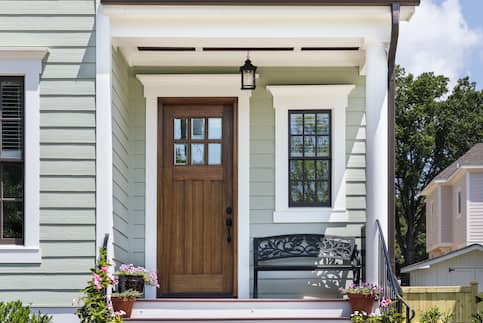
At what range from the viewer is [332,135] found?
34.6 ft

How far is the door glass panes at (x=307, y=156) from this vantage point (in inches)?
417

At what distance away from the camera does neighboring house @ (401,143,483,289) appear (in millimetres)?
25141

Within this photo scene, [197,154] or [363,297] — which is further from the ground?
[197,154]

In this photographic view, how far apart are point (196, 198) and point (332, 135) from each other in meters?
1.73

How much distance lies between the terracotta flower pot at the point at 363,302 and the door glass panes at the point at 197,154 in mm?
2700

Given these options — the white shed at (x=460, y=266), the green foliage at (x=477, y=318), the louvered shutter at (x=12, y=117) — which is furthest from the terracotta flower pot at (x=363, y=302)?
the white shed at (x=460, y=266)

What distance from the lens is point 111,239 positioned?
8.84 m

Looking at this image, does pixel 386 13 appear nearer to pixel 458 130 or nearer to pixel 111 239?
pixel 111 239

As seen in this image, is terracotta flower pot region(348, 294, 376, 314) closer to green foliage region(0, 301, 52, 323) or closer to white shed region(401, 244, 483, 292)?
green foliage region(0, 301, 52, 323)

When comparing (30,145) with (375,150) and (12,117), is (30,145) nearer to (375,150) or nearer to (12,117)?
(12,117)

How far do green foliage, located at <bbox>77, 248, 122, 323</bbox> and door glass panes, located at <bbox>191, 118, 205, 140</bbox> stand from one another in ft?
8.40

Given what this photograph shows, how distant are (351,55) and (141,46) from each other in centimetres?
234

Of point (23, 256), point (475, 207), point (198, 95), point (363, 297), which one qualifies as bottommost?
point (363, 297)

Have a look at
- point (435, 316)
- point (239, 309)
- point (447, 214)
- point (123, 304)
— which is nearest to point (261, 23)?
point (239, 309)
